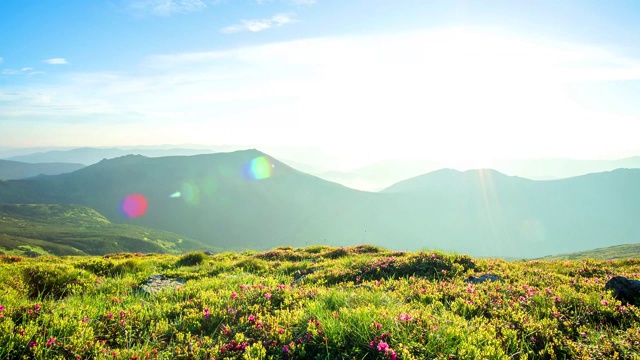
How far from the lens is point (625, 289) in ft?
27.9

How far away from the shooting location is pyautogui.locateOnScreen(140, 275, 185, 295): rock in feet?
34.4

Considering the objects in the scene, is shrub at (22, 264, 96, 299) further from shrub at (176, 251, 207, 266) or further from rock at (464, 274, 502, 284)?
rock at (464, 274, 502, 284)

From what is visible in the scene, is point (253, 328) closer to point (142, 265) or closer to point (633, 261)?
point (142, 265)

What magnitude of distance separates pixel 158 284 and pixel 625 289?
13279mm

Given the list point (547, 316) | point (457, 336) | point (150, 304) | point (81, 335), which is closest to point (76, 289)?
point (150, 304)

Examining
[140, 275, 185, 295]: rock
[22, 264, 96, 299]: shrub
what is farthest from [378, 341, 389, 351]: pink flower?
[22, 264, 96, 299]: shrub

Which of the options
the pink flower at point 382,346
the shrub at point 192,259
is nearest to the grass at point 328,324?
the pink flower at point 382,346

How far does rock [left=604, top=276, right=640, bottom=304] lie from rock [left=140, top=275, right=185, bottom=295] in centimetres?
1132

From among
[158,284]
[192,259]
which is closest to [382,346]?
[158,284]

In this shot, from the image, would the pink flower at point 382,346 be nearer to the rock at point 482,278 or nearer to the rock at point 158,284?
the rock at point 482,278

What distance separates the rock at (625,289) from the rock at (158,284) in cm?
1132

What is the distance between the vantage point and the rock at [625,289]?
26.9 ft

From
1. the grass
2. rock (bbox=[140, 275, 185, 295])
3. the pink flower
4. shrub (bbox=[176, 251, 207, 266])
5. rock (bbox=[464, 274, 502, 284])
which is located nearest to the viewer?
the pink flower

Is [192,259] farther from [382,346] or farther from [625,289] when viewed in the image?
[625,289]
